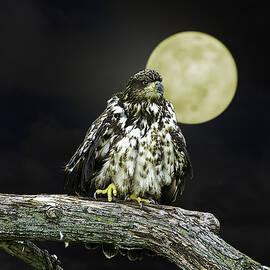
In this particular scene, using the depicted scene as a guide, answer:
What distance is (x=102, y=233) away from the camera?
151 inches

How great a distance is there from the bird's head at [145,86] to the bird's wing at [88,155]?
0.33m

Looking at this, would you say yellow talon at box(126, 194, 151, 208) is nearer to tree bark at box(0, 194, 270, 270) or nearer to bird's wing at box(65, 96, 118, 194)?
tree bark at box(0, 194, 270, 270)

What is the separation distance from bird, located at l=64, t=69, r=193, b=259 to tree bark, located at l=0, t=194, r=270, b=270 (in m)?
0.36

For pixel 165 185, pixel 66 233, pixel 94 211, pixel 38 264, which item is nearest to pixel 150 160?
pixel 165 185

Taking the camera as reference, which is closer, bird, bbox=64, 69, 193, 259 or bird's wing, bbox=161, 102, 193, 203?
bird, bbox=64, 69, 193, 259

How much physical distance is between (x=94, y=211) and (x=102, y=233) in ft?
0.77

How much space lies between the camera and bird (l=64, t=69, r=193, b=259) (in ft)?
14.4

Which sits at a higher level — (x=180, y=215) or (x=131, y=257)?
(x=180, y=215)

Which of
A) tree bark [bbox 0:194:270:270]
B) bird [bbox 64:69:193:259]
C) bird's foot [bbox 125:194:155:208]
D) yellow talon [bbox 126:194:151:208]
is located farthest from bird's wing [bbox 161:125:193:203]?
tree bark [bbox 0:194:270:270]

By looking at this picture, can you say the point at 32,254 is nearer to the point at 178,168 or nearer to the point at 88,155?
the point at 88,155

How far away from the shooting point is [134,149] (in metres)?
4.35

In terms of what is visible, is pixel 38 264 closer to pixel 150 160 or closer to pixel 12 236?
pixel 12 236

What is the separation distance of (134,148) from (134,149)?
0.01 m

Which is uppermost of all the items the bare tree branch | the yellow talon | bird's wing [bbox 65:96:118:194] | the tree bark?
bird's wing [bbox 65:96:118:194]
